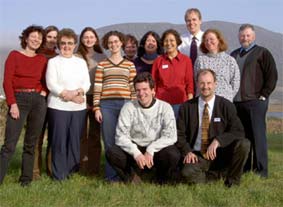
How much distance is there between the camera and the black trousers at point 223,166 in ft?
19.6

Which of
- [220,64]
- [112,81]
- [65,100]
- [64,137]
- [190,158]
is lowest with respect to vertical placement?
[190,158]

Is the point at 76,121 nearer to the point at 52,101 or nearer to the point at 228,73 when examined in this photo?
the point at 52,101

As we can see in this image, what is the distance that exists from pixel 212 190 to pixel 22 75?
281 cm

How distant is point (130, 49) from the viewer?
7.30 metres

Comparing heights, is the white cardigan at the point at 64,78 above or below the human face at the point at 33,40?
below

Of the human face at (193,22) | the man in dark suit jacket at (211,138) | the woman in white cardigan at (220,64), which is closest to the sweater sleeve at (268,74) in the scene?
the woman in white cardigan at (220,64)

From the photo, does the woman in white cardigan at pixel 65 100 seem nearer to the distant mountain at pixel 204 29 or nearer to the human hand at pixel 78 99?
the human hand at pixel 78 99

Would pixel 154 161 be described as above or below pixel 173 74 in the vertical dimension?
below

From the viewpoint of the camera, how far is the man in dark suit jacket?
5984mm

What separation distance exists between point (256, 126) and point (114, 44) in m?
2.42

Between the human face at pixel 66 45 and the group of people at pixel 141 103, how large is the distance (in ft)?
0.04

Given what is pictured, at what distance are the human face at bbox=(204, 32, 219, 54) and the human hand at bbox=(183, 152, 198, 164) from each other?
160cm

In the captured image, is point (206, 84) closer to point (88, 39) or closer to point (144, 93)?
point (144, 93)

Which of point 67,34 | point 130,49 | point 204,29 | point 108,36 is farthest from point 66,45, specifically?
point 204,29
